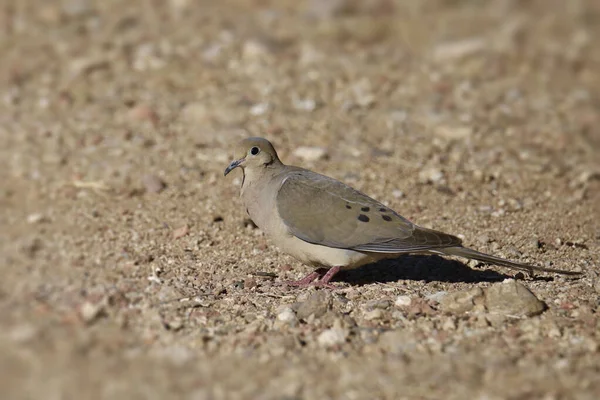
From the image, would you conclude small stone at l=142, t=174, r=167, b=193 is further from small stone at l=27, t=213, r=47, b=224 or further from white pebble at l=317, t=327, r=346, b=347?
white pebble at l=317, t=327, r=346, b=347

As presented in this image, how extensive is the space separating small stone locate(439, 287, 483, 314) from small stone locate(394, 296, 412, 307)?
0.57ft

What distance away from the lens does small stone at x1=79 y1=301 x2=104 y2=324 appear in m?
4.09

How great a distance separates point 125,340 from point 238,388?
679 millimetres

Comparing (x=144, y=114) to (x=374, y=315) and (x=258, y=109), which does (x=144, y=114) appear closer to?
(x=258, y=109)

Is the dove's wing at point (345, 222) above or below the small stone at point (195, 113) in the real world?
above

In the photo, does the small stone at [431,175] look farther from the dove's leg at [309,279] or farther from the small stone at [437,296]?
the small stone at [437,296]

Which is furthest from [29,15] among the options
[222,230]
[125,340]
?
[125,340]

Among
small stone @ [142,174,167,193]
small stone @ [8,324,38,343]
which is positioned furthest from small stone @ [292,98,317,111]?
small stone @ [8,324,38,343]

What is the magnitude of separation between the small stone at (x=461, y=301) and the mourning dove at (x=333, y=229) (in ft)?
1.29

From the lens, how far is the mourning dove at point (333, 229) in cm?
502

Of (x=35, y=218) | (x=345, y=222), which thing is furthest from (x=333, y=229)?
(x=35, y=218)

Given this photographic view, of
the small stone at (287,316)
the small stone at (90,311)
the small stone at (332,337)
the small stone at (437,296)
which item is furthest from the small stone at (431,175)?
the small stone at (90,311)

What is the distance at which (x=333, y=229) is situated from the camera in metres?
5.11

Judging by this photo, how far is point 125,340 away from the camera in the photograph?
155 inches
